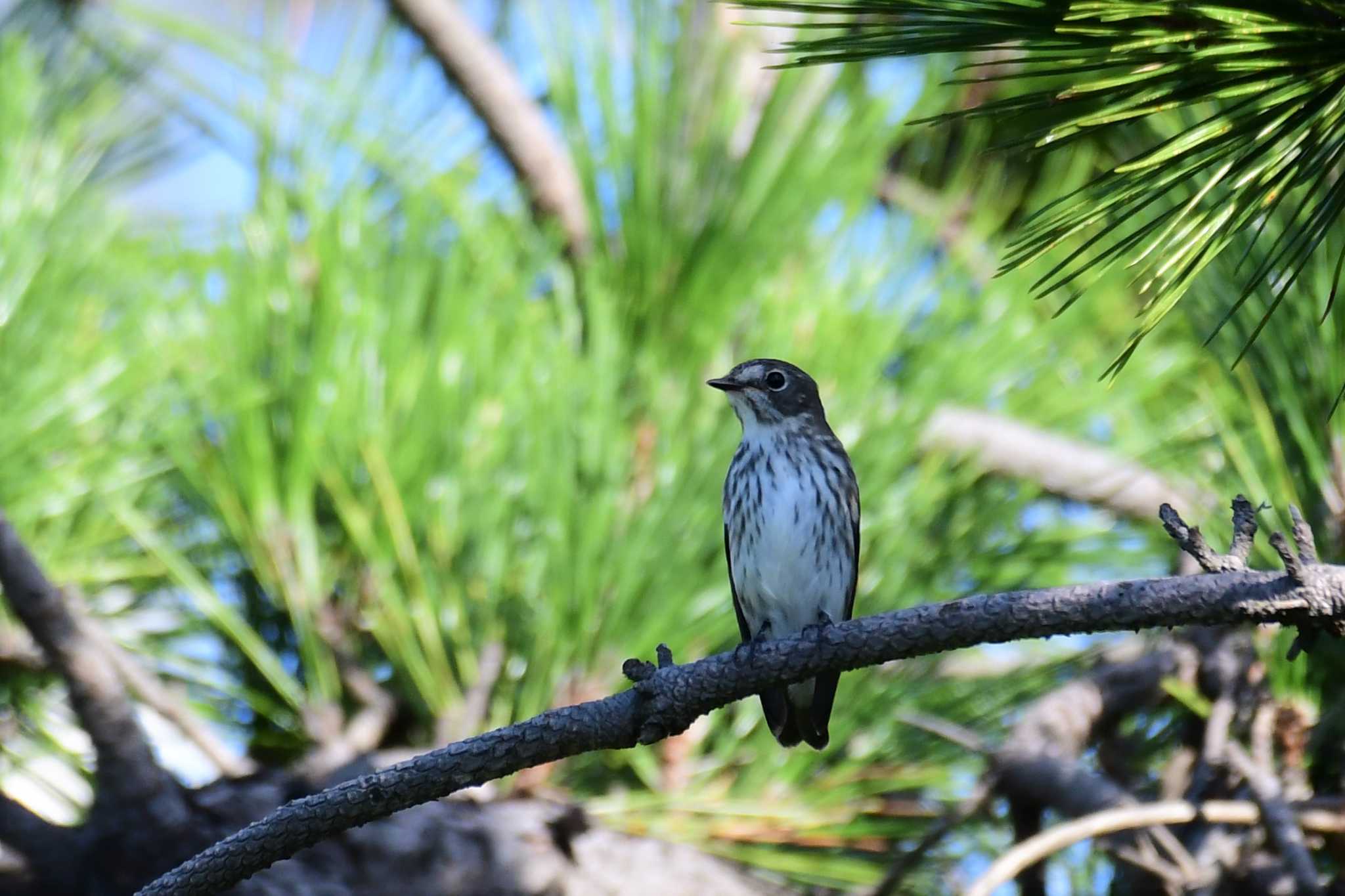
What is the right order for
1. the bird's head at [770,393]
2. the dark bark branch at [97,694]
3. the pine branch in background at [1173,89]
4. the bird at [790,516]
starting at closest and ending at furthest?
1. the pine branch in background at [1173,89]
2. the dark bark branch at [97,694]
3. the bird's head at [770,393]
4. the bird at [790,516]

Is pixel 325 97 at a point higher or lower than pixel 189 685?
higher

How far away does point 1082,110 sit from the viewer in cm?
200

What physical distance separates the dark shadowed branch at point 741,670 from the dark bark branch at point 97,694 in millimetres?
402

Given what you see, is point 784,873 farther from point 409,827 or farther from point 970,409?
point 970,409

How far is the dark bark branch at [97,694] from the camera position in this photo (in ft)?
6.68

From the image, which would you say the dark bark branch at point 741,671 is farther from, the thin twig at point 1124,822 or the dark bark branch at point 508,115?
the dark bark branch at point 508,115

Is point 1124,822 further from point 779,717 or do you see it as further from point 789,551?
point 789,551

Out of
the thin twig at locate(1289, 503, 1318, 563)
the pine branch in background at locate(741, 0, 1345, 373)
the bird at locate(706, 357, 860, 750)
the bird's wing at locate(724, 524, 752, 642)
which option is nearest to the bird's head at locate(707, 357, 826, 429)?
the bird at locate(706, 357, 860, 750)

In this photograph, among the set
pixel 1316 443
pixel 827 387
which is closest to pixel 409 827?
A: pixel 827 387

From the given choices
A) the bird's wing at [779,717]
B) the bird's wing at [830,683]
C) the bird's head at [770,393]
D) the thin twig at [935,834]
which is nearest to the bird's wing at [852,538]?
the bird's wing at [830,683]

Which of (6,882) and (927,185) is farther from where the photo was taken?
(927,185)

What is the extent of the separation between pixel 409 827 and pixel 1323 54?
1.77 metres

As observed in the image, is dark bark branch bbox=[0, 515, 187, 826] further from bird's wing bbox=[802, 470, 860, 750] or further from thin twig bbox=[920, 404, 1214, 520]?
thin twig bbox=[920, 404, 1214, 520]

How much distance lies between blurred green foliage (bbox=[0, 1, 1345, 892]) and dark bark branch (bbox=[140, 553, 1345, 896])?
80 centimetres
